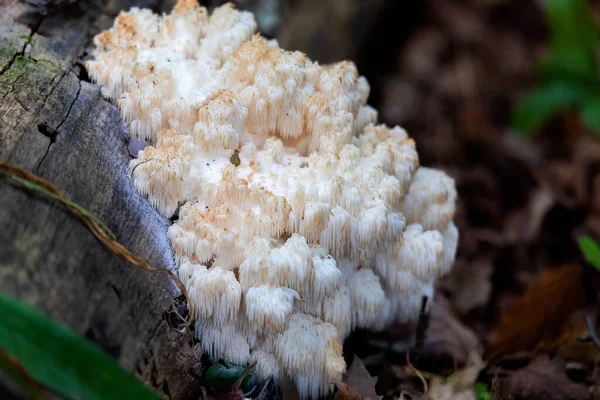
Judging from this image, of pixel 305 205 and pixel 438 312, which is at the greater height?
pixel 305 205

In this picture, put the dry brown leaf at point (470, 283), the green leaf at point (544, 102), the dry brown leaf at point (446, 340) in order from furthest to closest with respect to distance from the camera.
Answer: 1. the green leaf at point (544, 102)
2. the dry brown leaf at point (470, 283)
3. the dry brown leaf at point (446, 340)

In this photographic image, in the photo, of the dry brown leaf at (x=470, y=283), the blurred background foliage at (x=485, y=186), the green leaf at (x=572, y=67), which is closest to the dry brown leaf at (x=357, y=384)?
the blurred background foliage at (x=485, y=186)

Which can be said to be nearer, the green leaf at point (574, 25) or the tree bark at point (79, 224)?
the tree bark at point (79, 224)

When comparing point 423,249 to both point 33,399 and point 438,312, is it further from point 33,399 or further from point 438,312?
point 33,399

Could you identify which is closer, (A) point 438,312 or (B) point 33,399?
(B) point 33,399

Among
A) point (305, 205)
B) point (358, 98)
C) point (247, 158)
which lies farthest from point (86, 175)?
point (358, 98)

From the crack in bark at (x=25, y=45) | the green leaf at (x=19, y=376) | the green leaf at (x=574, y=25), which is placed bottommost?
the green leaf at (x=574, y=25)

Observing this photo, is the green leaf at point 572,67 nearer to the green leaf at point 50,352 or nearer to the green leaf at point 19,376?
the green leaf at point 50,352

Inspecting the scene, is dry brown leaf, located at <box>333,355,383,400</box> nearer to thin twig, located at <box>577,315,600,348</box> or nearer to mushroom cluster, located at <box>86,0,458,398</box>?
mushroom cluster, located at <box>86,0,458,398</box>
